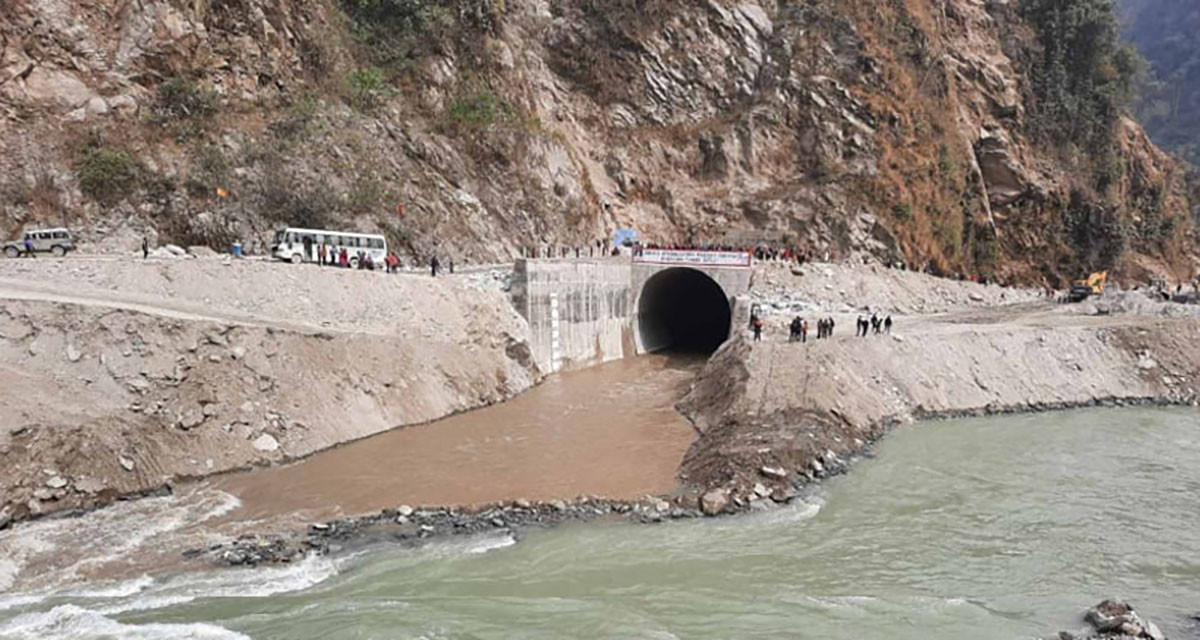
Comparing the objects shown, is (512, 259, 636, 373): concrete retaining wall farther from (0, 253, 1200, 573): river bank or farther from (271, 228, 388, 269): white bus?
(271, 228, 388, 269): white bus

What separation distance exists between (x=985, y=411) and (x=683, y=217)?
26.4 m

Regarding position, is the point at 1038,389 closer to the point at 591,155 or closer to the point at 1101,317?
the point at 1101,317

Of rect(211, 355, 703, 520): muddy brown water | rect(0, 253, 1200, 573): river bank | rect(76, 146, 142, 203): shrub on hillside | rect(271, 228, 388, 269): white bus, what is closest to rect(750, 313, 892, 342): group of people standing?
rect(0, 253, 1200, 573): river bank

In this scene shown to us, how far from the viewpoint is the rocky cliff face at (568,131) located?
29.0 m

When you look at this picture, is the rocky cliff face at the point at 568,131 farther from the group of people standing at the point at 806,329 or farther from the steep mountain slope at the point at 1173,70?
the steep mountain slope at the point at 1173,70

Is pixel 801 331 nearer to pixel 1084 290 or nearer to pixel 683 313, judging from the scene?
pixel 683 313

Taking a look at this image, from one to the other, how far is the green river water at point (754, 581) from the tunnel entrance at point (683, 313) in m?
21.9

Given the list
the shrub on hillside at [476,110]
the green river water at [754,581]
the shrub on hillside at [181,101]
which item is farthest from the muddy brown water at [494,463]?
the shrub on hillside at [181,101]

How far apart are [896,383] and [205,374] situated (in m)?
22.4

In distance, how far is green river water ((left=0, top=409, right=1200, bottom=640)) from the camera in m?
10.6

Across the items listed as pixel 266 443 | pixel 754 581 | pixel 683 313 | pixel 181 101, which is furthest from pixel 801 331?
pixel 181 101

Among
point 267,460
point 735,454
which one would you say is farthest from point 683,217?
point 267,460

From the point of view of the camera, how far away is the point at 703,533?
14.3 meters

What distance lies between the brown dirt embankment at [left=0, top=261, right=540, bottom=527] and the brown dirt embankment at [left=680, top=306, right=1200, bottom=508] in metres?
9.59
